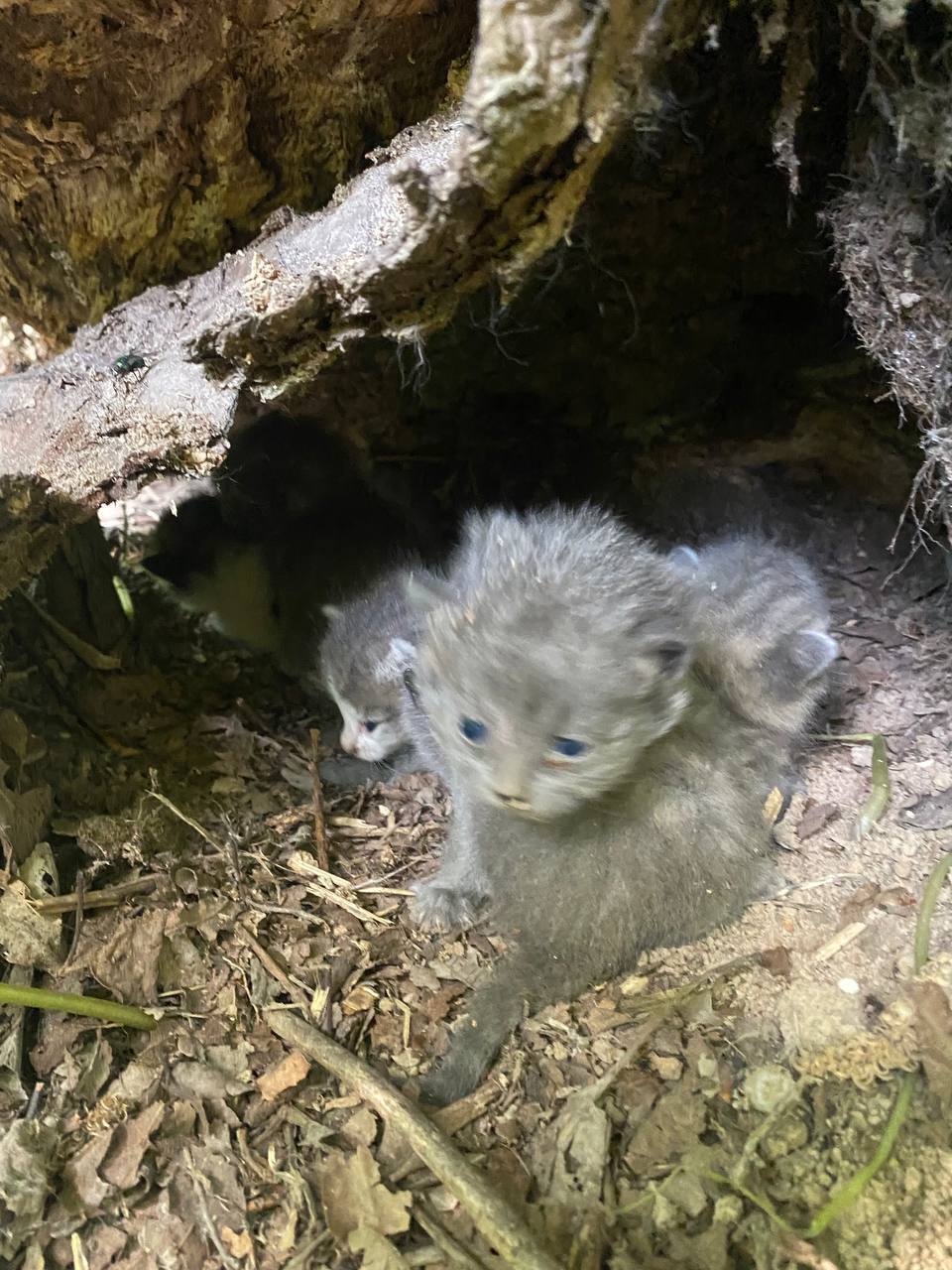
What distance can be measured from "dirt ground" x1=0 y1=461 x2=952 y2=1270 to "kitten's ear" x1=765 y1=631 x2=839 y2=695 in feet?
1.27

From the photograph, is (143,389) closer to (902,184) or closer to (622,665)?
(622,665)

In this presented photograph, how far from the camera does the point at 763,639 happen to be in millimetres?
2693

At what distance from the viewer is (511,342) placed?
3809mm

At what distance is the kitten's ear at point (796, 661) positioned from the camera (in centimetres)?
266

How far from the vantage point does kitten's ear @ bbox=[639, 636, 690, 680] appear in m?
2.01

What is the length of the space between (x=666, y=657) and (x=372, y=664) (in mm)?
1644

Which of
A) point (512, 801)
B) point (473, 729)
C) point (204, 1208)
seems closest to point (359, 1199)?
point (204, 1208)

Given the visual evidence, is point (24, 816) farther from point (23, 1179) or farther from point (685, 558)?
point (685, 558)

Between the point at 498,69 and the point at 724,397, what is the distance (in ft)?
8.45

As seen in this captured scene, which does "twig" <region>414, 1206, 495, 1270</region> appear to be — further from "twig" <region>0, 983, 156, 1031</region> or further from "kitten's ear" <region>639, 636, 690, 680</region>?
"kitten's ear" <region>639, 636, 690, 680</region>

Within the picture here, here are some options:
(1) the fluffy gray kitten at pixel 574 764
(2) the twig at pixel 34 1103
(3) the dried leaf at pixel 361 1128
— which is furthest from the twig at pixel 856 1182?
(2) the twig at pixel 34 1103

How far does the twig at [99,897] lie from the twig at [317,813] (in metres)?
0.47

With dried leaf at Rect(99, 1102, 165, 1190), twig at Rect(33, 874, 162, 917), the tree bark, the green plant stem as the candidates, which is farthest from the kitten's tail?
the tree bark

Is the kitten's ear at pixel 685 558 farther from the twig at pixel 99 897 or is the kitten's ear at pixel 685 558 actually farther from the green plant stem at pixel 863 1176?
the twig at pixel 99 897
